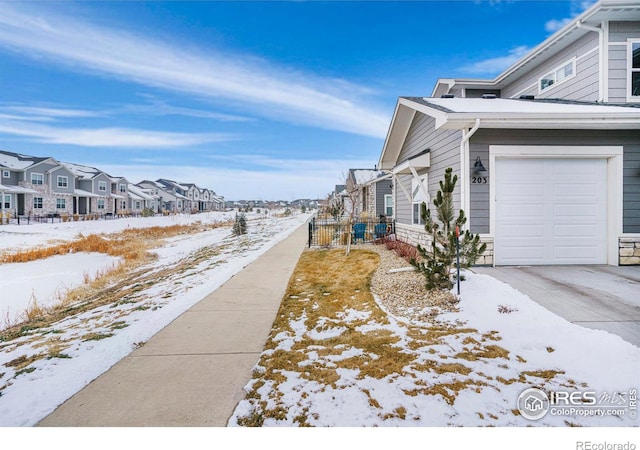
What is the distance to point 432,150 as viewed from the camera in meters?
9.19

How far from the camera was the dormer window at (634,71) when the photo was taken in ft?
27.8

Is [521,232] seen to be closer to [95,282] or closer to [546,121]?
[546,121]

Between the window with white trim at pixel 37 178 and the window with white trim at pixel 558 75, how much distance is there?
4649cm

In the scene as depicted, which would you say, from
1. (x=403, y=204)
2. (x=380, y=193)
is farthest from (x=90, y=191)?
(x=403, y=204)

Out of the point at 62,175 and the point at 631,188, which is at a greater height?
the point at 62,175

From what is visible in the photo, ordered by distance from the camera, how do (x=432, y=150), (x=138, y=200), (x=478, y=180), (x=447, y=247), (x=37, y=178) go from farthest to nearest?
(x=138, y=200) < (x=37, y=178) < (x=432, y=150) < (x=478, y=180) < (x=447, y=247)

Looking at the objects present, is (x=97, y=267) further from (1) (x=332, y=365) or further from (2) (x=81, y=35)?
(1) (x=332, y=365)

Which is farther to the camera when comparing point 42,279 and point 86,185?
point 86,185

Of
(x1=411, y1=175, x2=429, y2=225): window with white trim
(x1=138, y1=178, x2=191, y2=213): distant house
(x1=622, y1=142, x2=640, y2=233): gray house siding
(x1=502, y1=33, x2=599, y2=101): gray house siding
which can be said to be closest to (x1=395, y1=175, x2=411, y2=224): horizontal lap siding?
(x1=411, y1=175, x2=429, y2=225): window with white trim

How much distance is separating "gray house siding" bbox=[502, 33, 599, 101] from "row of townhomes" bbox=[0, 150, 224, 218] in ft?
130

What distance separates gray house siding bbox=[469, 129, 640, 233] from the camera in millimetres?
6977

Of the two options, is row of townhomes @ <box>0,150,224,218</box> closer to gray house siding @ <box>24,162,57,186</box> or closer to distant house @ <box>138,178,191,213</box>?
gray house siding @ <box>24,162,57,186</box>

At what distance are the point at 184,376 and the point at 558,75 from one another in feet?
45.5
